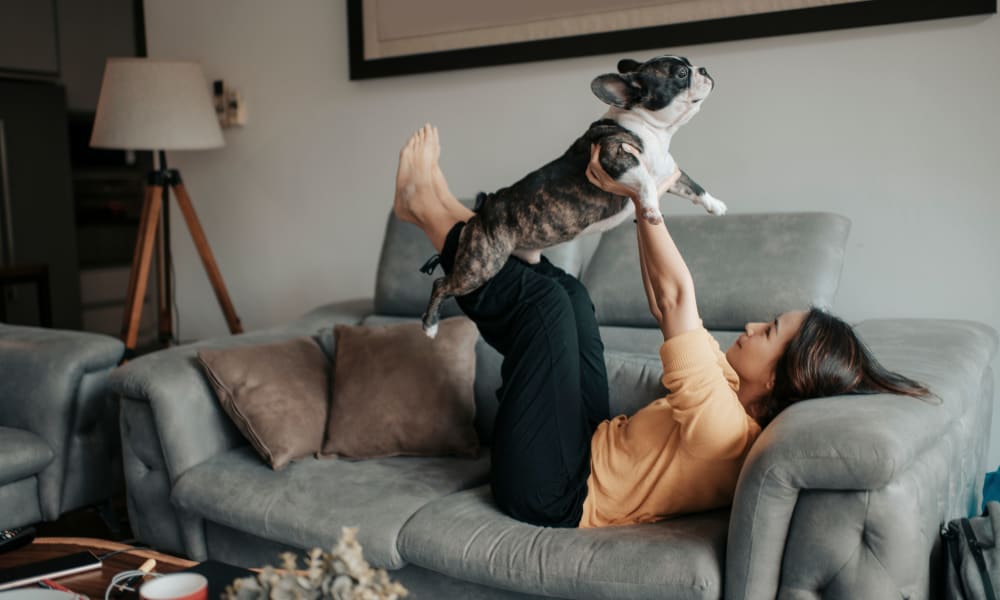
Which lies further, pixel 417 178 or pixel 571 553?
pixel 417 178

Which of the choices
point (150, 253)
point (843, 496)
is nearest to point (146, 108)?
point (150, 253)

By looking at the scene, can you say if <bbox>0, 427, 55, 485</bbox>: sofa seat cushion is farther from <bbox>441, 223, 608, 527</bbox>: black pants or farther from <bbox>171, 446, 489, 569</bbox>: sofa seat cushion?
<bbox>441, 223, 608, 527</bbox>: black pants

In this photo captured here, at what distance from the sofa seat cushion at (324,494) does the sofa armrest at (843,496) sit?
740 millimetres

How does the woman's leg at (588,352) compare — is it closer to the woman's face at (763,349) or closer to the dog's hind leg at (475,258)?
the dog's hind leg at (475,258)

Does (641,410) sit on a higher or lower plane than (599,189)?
lower

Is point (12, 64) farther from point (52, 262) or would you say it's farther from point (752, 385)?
point (752, 385)

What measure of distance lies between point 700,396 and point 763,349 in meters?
0.24

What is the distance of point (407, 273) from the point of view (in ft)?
9.28

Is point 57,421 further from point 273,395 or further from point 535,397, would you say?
point 535,397

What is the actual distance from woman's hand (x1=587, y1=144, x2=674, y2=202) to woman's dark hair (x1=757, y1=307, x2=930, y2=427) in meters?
0.41

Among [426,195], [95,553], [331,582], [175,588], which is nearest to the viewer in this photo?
[331,582]

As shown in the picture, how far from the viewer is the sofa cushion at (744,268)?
2.25 meters

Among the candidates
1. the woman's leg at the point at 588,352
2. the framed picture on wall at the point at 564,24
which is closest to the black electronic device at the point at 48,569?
the woman's leg at the point at 588,352

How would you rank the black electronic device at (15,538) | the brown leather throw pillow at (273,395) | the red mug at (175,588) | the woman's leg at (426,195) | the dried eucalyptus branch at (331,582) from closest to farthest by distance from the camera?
the dried eucalyptus branch at (331,582), the red mug at (175,588), the black electronic device at (15,538), the woman's leg at (426,195), the brown leather throw pillow at (273,395)
